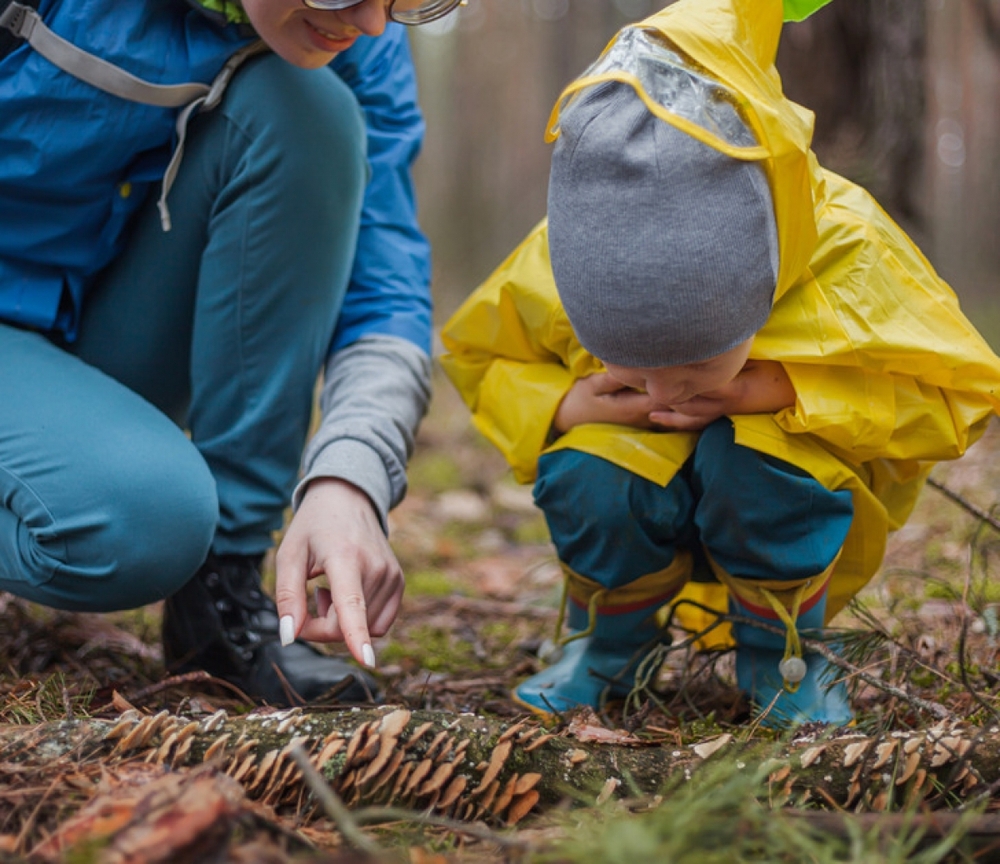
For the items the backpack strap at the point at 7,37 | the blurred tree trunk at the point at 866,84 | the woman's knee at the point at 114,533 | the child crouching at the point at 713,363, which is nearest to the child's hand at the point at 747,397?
the child crouching at the point at 713,363

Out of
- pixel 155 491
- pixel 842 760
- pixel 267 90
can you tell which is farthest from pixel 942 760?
pixel 267 90

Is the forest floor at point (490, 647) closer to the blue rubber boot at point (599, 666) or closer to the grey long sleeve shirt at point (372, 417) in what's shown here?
the blue rubber boot at point (599, 666)

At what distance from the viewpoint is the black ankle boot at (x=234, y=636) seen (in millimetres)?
1610

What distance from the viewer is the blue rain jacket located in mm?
1463

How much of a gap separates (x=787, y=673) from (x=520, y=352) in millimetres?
620

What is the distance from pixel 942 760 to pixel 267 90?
135cm

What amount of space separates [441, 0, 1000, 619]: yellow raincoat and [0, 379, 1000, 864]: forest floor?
0.20m

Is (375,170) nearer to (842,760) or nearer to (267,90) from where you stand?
(267,90)

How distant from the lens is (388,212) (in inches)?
74.3

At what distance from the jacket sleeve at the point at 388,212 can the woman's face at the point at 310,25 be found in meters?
0.34

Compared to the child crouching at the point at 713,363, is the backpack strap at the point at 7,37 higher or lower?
higher

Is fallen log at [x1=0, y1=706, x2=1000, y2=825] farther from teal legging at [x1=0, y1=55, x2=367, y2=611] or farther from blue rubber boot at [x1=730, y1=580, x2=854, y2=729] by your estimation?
teal legging at [x1=0, y1=55, x2=367, y2=611]

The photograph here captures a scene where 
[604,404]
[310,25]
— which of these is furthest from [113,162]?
[604,404]

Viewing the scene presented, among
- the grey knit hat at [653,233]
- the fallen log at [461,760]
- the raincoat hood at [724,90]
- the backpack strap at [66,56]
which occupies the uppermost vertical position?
the backpack strap at [66,56]
